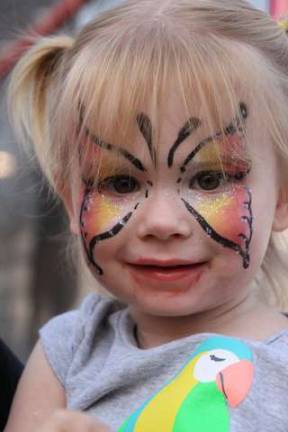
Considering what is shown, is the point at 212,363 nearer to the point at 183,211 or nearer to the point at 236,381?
the point at 236,381

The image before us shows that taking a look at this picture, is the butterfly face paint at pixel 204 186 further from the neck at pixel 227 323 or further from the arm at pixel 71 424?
the arm at pixel 71 424

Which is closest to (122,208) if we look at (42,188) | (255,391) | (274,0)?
(255,391)

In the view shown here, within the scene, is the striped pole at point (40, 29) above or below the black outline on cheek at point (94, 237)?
above

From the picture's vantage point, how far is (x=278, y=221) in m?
1.21

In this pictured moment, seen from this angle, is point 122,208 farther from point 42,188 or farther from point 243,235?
point 42,188

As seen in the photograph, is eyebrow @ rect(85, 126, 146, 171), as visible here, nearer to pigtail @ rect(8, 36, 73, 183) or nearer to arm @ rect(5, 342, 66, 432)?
pigtail @ rect(8, 36, 73, 183)

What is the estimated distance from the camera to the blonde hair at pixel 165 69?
43.2 inches

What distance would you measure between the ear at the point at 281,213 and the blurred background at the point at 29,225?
50 centimetres

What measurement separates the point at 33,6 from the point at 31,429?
97cm

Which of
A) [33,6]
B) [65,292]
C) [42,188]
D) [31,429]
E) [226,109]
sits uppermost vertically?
[33,6]

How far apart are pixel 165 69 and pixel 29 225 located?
3.10ft

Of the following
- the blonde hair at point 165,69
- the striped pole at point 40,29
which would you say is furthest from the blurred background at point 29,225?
the blonde hair at point 165,69

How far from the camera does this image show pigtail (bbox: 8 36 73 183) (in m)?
1.35

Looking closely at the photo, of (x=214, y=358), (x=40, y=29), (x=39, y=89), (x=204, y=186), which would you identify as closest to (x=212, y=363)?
(x=214, y=358)
